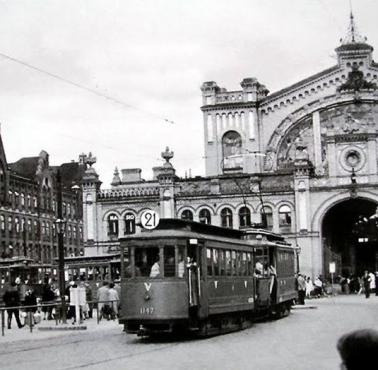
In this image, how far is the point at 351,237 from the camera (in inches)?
2564

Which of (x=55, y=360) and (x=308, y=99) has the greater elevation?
(x=308, y=99)

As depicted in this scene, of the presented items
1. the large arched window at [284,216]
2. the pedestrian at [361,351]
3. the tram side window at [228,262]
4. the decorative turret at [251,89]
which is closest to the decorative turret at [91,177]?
the decorative turret at [251,89]

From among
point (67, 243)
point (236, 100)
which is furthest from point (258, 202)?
point (67, 243)

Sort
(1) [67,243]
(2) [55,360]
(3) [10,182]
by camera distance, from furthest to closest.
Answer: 1. (1) [67,243]
2. (3) [10,182]
3. (2) [55,360]

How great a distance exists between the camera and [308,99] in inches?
2464

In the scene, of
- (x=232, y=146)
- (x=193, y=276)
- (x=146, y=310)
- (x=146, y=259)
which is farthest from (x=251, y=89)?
(x=146, y=310)

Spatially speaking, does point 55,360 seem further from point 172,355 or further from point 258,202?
point 258,202

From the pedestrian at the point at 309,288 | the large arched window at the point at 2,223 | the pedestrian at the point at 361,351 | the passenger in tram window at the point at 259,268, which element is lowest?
the pedestrian at the point at 309,288

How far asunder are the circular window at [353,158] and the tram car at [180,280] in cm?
3414

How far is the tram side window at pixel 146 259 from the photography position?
19766mm

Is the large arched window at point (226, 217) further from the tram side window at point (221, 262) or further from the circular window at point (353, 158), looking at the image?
the tram side window at point (221, 262)

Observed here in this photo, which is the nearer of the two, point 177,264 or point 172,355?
point 172,355

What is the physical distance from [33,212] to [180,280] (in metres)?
63.4

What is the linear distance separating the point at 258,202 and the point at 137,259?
128 ft
